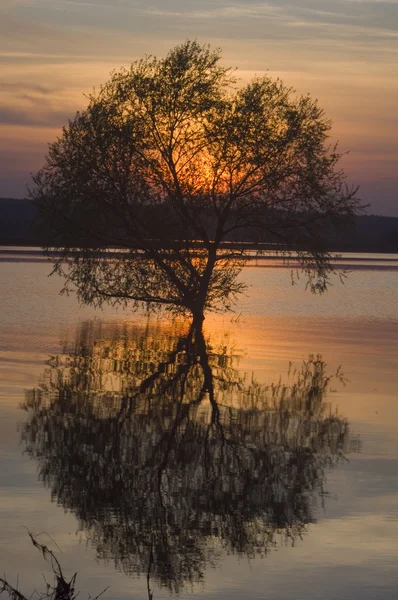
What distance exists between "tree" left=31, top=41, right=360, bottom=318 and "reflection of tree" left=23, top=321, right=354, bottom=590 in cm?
1232

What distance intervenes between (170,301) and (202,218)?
2.94 meters

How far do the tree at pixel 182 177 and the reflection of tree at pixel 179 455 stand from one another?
12.3 m

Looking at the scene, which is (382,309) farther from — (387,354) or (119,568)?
(119,568)

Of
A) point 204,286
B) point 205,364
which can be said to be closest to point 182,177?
point 204,286

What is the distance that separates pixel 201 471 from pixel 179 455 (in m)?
0.96

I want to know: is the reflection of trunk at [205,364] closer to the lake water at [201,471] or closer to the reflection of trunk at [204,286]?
the lake water at [201,471]

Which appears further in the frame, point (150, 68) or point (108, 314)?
point (108, 314)

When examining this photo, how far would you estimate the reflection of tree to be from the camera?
36.5 feet

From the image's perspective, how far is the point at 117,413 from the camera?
18641 millimetres

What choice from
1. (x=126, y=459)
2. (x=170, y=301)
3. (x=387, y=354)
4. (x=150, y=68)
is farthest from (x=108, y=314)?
(x=126, y=459)

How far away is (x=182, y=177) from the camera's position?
38.6m

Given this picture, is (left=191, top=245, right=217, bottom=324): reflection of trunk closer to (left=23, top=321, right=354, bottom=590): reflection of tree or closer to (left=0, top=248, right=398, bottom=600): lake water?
(left=0, top=248, right=398, bottom=600): lake water

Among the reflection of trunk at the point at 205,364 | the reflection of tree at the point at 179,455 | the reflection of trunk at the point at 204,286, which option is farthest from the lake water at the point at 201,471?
the reflection of trunk at the point at 204,286

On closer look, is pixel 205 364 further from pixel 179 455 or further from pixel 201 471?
pixel 201 471
